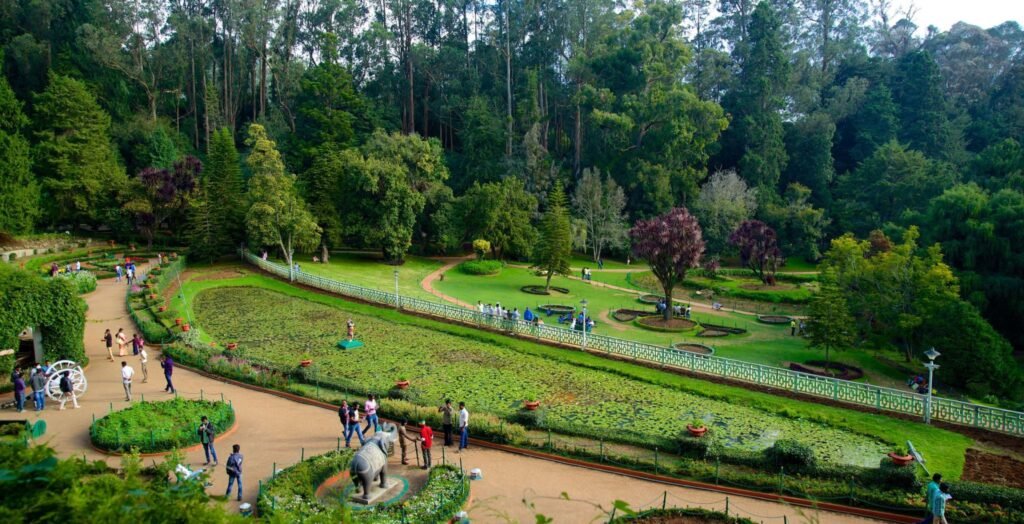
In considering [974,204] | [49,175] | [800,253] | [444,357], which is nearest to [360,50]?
[49,175]

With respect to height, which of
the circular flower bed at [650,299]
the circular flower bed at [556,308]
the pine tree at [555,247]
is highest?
the pine tree at [555,247]

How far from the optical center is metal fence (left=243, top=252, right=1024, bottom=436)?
2016cm

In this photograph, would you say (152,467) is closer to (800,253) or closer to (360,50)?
(800,253)

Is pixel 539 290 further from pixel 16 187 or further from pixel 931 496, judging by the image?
pixel 16 187

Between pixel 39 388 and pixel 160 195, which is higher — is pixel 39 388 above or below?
below

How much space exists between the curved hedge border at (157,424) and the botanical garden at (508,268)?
113mm

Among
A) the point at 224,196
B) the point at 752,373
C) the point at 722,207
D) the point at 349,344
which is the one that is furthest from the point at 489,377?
the point at 722,207

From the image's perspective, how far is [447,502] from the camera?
578 inches

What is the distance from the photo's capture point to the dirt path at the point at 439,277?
41984mm

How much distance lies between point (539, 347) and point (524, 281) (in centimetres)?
1997

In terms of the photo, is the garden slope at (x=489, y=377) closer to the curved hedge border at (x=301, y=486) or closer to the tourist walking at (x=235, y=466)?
the curved hedge border at (x=301, y=486)

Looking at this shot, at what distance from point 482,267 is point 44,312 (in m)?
32.6

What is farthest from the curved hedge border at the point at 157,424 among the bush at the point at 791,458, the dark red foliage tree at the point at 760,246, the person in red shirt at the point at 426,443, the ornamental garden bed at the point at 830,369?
the dark red foliage tree at the point at 760,246

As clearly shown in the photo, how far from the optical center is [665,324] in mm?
36406
